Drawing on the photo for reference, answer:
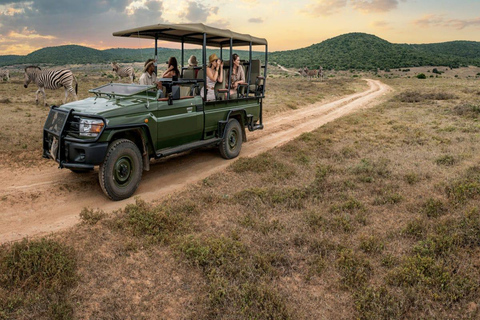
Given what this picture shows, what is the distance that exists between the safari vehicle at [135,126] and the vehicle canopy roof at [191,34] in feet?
0.09

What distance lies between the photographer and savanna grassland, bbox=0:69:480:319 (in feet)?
12.1

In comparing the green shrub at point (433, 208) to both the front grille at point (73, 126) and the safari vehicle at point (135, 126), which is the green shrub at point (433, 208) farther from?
the front grille at point (73, 126)

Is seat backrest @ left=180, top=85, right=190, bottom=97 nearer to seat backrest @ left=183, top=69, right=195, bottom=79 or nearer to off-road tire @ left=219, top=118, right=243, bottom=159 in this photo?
off-road tire @ left=219, top=118, right=243, bottom=159

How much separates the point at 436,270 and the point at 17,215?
6363mm

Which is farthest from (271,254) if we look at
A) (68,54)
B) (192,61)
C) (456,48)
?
(456,48)

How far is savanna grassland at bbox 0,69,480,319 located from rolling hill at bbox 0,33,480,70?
236 ft

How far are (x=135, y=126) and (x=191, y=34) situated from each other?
3906mm

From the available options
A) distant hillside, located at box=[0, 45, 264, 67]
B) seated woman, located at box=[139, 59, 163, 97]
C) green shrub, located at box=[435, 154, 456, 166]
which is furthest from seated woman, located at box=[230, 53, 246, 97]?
distant hillside, located at box=[0, 45, 264, 67]

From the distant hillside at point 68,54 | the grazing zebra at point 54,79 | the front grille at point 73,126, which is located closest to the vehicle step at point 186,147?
the front grille at point 73,126

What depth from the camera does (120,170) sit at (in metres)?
6.40

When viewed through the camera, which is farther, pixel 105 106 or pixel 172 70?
pixel 172 70

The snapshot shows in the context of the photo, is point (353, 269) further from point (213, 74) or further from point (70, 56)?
point (70, 56)

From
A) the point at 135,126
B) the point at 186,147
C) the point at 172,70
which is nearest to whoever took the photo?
the point at 135,126

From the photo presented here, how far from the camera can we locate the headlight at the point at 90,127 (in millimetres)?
5918
